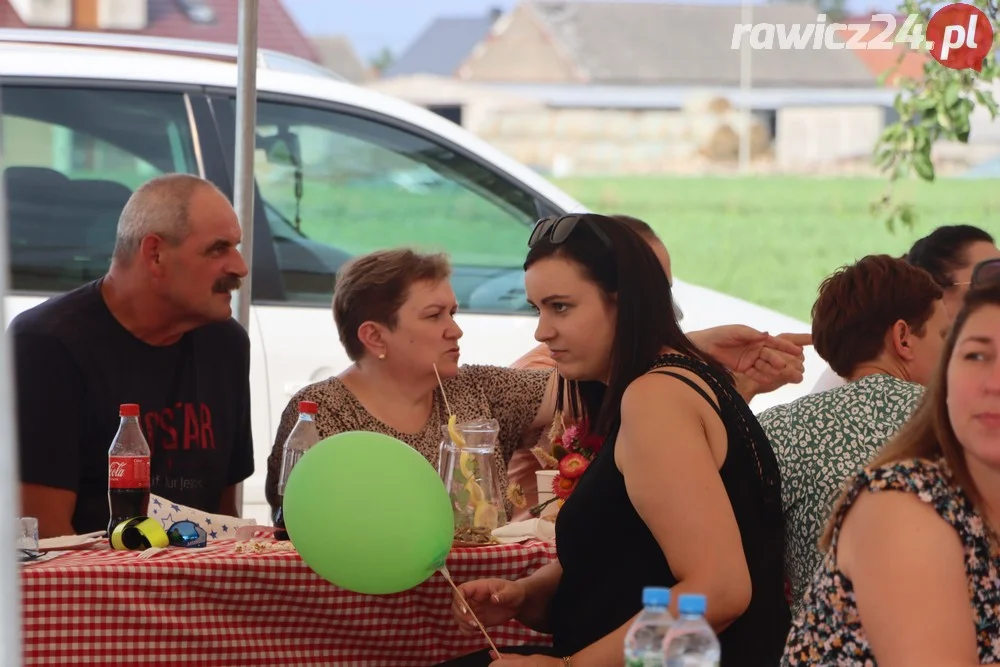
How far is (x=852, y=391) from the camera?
2846mm

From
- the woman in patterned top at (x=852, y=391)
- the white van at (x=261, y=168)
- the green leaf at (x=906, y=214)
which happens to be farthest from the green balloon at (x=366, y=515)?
the green leaf at (x=906, y=214)

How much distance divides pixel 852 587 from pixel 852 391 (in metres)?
1.02

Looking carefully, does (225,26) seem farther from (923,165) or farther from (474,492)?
(474,492)

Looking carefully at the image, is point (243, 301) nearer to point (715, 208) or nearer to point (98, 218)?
point (98, 218)

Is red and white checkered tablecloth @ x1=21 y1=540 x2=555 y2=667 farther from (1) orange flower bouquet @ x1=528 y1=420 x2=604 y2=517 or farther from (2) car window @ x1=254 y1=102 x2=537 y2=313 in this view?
(2) car window @ x1=254 y1=102 x2=537 y2=313

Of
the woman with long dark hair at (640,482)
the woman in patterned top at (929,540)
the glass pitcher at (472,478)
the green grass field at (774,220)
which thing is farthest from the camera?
the green grass field at (774,220)

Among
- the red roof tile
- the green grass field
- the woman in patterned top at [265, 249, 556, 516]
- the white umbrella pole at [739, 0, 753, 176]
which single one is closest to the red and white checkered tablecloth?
the woman in patterned top at [265, 249, 556, 516]

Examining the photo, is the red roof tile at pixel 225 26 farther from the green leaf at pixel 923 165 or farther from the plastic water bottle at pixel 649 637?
the plastic water bottle at pixel 649 637

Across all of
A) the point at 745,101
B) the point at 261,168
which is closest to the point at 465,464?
the point at 261,168

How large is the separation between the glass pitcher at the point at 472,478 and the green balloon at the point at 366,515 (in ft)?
1.47

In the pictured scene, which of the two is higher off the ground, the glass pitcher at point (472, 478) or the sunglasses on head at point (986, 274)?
Result: the sunglasses on head at point (986, 274)

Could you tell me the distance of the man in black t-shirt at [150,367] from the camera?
3.16 meters

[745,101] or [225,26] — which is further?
[745,101]

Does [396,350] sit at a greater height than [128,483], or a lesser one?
greater
